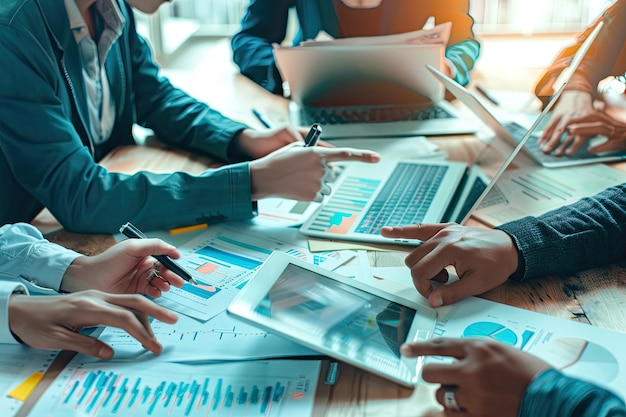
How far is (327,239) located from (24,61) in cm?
56

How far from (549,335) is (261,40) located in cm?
141

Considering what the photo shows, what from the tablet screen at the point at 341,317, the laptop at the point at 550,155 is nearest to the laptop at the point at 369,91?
the laptop at the point at 550,155

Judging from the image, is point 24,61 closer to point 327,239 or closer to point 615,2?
point 327,239

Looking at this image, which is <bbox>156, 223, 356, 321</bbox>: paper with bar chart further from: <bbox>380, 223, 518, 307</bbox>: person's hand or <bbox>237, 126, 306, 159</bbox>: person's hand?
<bbox>237, 126, 306, 159</bbox>: person's hand

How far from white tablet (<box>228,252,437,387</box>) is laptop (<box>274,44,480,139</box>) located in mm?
701

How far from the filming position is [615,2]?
1.32 meters

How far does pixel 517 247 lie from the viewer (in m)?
0.93

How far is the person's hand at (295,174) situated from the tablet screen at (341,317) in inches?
12.3

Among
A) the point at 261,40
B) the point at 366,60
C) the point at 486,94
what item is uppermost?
the point at 366,60

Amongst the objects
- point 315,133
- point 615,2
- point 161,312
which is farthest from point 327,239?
point 615,2

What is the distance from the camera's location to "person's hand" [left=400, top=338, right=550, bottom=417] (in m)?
0.67

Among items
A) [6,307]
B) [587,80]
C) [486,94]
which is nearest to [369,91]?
[486,94]

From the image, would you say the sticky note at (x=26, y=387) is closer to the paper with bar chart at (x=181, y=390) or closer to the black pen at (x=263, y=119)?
the paper with bar chart at (x=181, y=390)

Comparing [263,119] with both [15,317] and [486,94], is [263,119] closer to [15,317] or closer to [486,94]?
[486,94]
